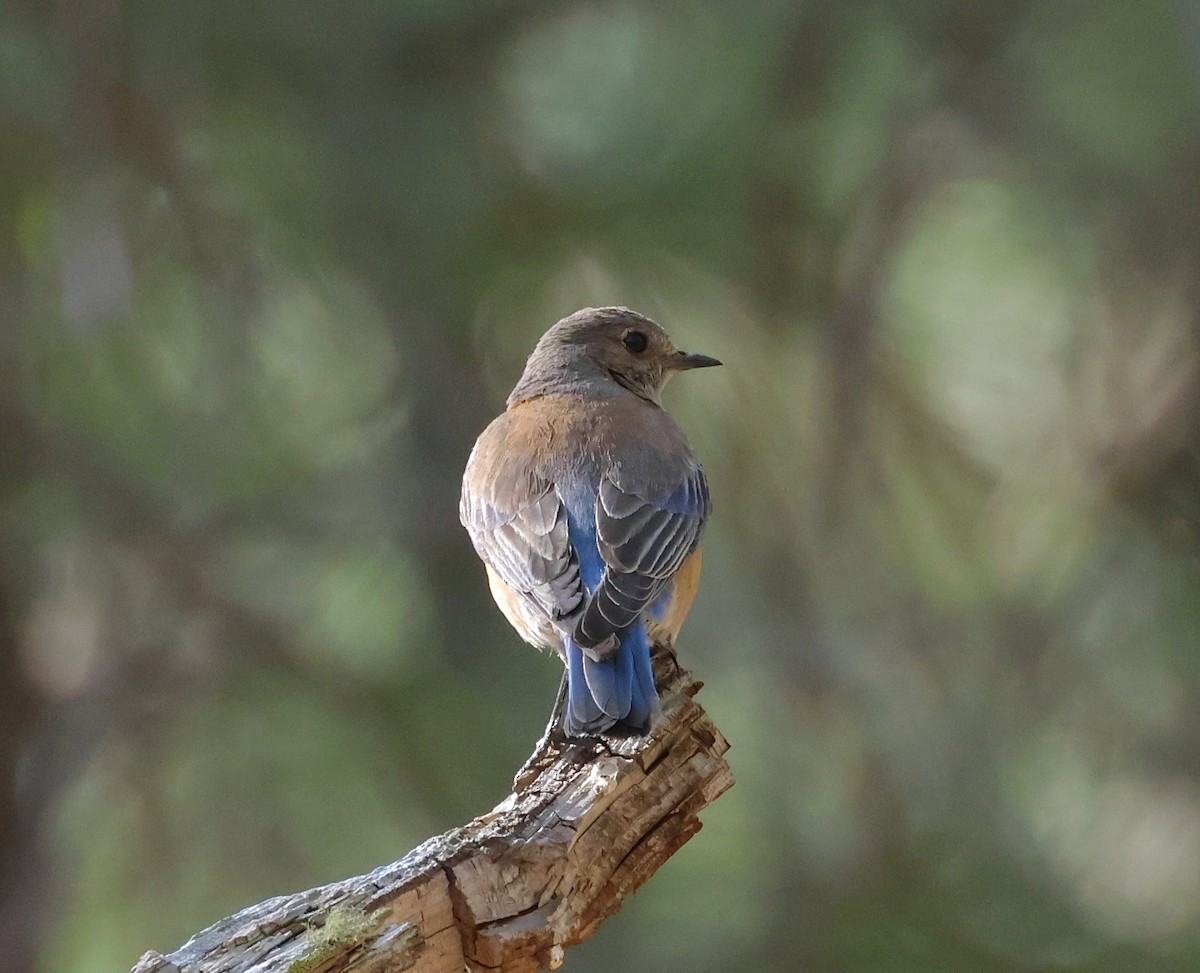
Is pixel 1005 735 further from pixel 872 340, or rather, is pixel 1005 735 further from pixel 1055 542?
pixel 872 340

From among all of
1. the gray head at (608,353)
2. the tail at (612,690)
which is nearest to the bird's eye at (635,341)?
the gray head at (608,353)

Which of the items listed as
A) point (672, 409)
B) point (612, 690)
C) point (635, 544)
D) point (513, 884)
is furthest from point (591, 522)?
point (672, 409)

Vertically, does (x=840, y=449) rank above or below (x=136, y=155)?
below

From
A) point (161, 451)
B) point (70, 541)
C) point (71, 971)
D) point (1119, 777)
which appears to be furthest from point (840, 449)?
point (71, 971)

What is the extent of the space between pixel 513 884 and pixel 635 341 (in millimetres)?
2317

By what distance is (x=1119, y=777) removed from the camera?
449 cm

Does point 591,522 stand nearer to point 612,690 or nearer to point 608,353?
point 612,690

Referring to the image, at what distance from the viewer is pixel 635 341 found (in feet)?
14.0

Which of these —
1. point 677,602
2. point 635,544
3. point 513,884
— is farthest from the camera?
point 677,602

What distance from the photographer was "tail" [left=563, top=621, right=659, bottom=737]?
269cm

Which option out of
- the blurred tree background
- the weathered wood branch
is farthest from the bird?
the blurred tree background

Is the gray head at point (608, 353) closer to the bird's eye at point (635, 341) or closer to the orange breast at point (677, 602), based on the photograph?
the bird's eye at point (635, 341)

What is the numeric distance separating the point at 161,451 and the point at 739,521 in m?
1.86

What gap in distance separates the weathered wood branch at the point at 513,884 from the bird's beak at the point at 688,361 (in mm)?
1744
